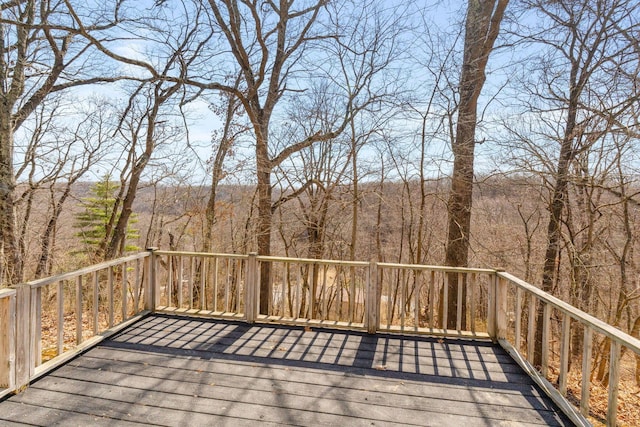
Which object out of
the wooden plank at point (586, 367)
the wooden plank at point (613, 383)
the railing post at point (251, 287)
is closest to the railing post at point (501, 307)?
the wooden plank at point (586, 367)

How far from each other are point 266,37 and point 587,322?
8214mm

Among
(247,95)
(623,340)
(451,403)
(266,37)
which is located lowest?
(451,403)

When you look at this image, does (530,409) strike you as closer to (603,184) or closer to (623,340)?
(623,340)

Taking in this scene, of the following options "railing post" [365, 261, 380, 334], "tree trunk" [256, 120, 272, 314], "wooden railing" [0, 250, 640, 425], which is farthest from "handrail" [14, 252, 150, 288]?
"tree trunk" [256, 120, 272, 314]

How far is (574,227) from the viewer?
7.94 metres

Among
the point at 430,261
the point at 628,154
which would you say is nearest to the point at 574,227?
the point at 628,154

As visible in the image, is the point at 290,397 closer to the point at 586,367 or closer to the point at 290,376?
the point at 290,376

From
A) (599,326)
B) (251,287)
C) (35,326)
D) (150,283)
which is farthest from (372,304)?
(35,326)

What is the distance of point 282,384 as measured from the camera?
309cm

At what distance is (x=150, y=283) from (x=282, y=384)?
8.82ft

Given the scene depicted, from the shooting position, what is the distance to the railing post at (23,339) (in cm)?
284

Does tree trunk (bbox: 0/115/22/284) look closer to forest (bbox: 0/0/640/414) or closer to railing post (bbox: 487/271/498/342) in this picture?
forest (bbox: 0/0/640/414)

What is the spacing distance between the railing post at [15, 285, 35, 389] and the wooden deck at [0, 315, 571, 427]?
0.38 ft

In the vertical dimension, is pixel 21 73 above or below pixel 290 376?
above
